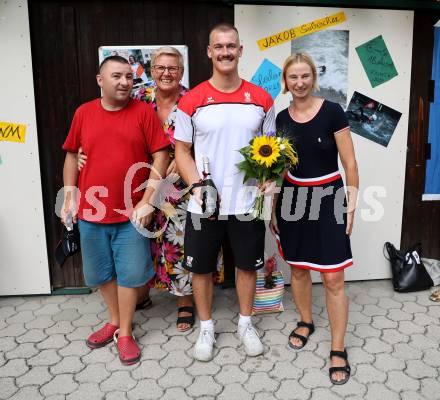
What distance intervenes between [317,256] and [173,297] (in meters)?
Result: 1.58

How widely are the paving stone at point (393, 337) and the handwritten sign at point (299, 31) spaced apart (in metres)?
2.36

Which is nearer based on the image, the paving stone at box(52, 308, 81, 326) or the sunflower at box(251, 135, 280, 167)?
the sunflower at box(251, 135, 280, 167)

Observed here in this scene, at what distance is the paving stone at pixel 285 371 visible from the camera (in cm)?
285

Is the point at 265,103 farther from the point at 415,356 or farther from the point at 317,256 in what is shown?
the point at 415,356

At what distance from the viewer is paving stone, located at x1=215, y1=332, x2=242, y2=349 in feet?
10.5

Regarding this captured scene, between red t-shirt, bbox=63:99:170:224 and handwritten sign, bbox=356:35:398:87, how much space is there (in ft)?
6.46

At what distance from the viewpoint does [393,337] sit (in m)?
3.27

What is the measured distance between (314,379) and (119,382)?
1.17 meters

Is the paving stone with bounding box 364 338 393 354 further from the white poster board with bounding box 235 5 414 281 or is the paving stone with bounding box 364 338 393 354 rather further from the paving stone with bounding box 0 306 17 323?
the paving stone with bounding box 0 306 17 323

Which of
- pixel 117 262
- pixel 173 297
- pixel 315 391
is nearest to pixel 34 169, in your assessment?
pixel 117 262

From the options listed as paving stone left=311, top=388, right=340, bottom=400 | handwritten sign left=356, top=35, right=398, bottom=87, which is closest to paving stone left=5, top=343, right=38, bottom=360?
paving stone left=311, top=388, right=340, bottom=400

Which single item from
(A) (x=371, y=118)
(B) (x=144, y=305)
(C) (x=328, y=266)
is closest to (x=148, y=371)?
(B) (x=144, y=305)

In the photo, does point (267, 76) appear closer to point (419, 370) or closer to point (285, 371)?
point (285, 371)

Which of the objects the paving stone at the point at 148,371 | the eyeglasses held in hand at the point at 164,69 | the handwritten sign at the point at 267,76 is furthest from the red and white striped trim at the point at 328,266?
the handwritten sign at the point at 267,76
